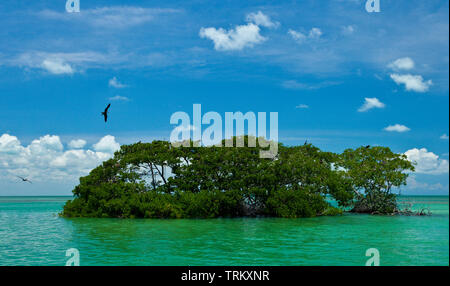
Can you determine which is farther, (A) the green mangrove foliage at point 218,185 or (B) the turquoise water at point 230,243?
(A) the green mangrove foliage at point 218,185

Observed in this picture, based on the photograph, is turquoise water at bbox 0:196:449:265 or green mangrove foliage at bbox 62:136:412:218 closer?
turquoise water at bbox 0:196:449:265

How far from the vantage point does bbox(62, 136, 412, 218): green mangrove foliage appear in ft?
93.9

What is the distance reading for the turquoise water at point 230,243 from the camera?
14445mm

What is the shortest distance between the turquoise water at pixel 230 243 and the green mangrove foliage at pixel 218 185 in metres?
3.08

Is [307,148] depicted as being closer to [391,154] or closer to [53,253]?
[391,154]

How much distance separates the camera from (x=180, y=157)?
3119 cm

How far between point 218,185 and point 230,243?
1226 centimetres

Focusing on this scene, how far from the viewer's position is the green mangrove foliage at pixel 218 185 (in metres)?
28.6

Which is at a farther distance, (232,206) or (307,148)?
(307,148)

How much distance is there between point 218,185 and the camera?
97.4 feet

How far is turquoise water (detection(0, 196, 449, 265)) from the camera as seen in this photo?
14445 millimetres

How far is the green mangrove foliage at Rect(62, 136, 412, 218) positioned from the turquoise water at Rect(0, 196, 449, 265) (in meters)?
3.08

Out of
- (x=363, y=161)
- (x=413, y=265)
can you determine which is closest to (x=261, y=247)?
(x=413, y=265)
